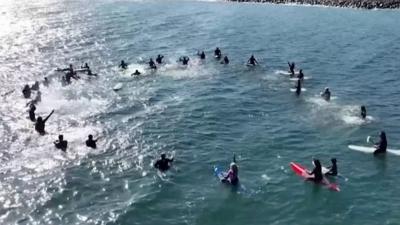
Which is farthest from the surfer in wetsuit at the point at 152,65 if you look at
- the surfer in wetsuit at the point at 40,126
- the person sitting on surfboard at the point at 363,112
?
the person sitting on surfboard at the point at 363,112

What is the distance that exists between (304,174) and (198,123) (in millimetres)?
13804

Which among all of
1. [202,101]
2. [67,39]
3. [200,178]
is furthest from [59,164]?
[67,39]

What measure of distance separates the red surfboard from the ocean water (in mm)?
521

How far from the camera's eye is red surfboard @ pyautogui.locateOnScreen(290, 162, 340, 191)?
38.9 metres

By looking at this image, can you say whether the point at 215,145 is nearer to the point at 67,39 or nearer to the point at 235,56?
the point at 235,56

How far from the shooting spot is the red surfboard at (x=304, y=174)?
3891cm

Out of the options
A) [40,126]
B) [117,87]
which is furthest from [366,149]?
[117,87]

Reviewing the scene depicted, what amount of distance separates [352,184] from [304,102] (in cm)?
1806

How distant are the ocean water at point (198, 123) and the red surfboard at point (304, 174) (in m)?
0.52

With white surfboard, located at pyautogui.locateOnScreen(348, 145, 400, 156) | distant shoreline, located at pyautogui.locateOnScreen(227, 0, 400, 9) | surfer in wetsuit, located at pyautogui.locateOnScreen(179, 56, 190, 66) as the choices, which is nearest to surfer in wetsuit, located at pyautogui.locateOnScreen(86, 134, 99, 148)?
white surfboard, located at pyautogui.locateOnScreen(348, 145, 400, 156)

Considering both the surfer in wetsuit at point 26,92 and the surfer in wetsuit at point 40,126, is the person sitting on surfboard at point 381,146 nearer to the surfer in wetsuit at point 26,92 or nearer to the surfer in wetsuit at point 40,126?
the surfer in wetsuit at point 40,126

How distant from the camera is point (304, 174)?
40.5 m

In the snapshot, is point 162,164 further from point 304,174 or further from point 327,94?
point 327,94

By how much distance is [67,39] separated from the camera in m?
86.7
